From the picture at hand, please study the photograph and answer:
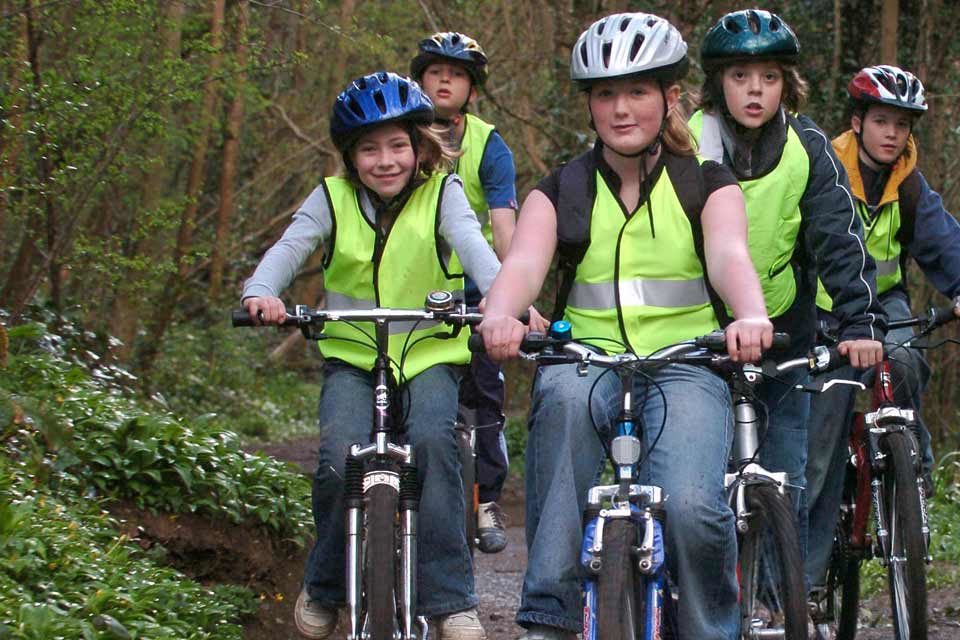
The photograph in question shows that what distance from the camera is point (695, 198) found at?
16.7ft

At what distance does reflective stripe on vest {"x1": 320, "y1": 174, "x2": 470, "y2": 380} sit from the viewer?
5918 millimetres

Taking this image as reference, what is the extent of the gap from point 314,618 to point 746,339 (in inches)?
82.2

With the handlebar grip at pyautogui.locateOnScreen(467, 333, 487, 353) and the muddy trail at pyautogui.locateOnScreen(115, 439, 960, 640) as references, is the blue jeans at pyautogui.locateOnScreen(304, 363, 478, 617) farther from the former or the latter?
the muddy trail at pyautogui.locateOnScreen(115, 439, 960, 640)

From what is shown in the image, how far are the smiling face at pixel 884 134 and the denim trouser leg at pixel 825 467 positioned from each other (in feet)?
3.25

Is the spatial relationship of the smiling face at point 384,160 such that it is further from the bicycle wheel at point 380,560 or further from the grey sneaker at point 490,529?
the grey sneaker at point 490,529

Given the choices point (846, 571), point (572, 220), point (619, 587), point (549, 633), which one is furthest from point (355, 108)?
point (846, 571)

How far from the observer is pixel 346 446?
18.2 feet

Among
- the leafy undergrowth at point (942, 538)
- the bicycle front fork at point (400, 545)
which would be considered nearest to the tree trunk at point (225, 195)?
the leafy undergrowth at point (942, 538)

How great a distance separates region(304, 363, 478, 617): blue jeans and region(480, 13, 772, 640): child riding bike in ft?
2.59

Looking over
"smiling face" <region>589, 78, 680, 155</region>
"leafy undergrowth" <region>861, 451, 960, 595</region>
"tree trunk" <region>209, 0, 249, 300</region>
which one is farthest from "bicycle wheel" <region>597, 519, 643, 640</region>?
"tree trunk" <region>209, 0, 249, 300</region>

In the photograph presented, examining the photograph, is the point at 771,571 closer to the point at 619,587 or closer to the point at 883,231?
the point at 619,587

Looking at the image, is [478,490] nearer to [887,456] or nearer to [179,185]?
[887,456]

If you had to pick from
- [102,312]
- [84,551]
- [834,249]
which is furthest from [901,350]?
[102,312]

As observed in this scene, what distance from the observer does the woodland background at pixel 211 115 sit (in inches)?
380
